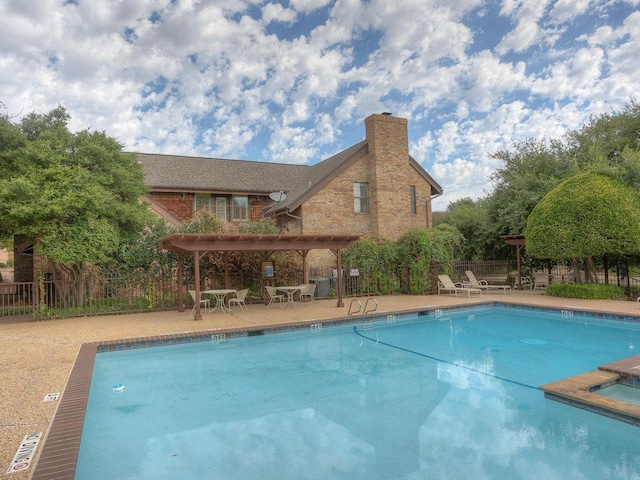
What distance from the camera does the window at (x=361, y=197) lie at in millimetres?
20406

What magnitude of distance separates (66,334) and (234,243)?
192 inches

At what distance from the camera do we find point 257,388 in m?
6.68

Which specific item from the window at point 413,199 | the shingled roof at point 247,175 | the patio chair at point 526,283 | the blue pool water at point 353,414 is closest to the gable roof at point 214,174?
the shingled roof at point 247,175

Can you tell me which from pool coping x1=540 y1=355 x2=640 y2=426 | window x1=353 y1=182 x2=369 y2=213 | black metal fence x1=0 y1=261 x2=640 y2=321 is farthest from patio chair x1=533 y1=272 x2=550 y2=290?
pool coping x1=540 y1=355 x2=640 y2=426

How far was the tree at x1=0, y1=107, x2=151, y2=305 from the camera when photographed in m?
11.2

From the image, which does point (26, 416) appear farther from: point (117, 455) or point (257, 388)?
point (257, 388)

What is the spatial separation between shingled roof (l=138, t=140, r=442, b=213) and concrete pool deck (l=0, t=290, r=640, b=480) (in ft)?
21.9

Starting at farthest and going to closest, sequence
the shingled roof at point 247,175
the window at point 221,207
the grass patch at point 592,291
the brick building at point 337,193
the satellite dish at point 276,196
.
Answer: the window at point 221,207 < the satellite dish at point 276,196 < the shingled roof at point 247,175 < the brick building at point 337,193 < the grass patch at point 592,291

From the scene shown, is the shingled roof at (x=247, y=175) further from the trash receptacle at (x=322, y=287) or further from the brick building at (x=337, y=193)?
the trash receptacle at (x=322, y=287)

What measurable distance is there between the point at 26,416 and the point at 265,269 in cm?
1110

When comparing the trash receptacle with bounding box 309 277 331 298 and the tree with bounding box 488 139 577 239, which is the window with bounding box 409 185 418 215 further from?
the trash receptacle with bounding box 309 277 331 298

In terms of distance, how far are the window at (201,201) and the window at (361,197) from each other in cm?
759

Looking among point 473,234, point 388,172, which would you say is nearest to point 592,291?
point 388,172

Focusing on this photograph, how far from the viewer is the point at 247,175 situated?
23469mm
